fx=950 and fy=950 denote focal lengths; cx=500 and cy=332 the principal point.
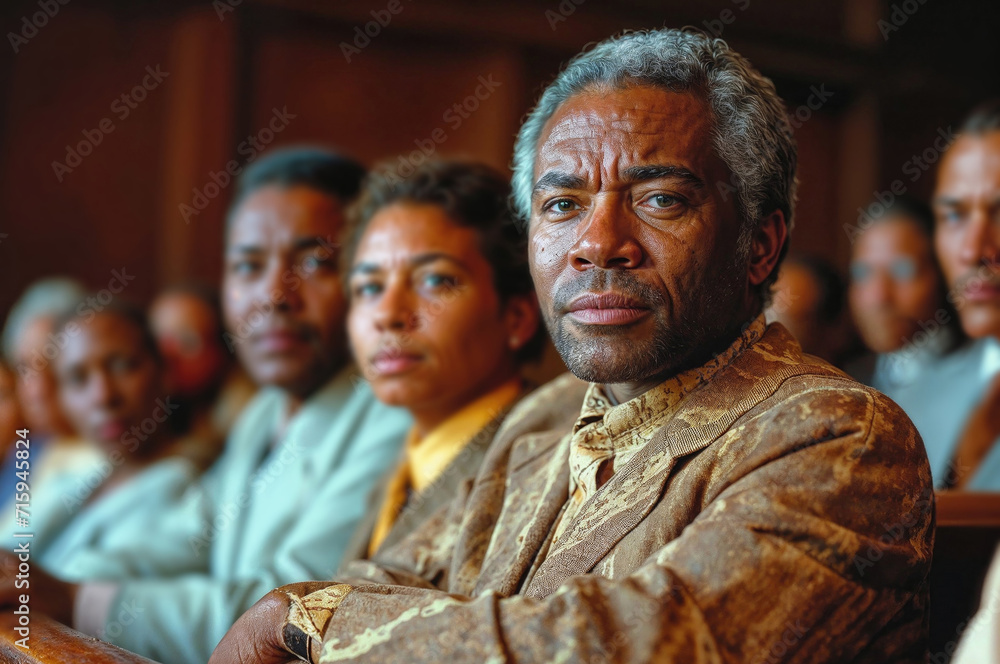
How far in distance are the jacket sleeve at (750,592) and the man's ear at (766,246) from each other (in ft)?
1.00

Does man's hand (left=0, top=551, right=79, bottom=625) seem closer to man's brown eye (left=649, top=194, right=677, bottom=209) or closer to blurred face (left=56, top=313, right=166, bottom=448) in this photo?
blurred face (left=56, top=313, right=166, bottom=448)

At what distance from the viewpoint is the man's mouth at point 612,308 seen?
1.15 m

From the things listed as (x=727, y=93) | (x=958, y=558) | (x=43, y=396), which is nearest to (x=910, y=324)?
(x=958, y=558)

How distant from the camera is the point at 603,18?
143 inches

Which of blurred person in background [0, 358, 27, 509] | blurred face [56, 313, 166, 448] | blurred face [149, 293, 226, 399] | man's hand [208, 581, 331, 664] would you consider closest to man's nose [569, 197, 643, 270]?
man's hand [208, 581, 331, 664]

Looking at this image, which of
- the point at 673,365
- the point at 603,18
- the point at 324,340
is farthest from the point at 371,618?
the point at 603,18

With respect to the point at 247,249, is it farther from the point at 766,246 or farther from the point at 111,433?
the point at 766,246

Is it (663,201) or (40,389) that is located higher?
(663,201)

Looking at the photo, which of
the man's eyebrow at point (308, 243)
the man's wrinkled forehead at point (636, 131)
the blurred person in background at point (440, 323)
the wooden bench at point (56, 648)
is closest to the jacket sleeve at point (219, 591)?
the blurred person in background at point (440, 323)

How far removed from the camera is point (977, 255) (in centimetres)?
207

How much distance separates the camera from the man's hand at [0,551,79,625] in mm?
1653

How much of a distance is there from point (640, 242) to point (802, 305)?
1706mm

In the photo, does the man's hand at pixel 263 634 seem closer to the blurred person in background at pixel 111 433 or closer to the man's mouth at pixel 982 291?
the man's mouth at pixel 982 291

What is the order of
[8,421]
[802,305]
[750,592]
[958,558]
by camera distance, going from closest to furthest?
[750,592] → [958,558] → [802,305] → [8,421]
